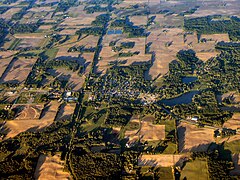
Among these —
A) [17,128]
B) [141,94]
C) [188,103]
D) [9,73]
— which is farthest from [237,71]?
[9,73]

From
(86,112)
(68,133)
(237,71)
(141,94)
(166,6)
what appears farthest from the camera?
(166,6)

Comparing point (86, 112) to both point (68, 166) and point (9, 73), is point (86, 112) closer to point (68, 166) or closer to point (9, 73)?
point (68, 166)

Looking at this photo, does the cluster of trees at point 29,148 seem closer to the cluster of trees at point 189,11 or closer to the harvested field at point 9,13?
the cluster of trees at point 189,11

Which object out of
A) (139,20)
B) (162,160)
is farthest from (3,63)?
(162,160)

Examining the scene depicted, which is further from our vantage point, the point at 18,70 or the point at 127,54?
the point at 127,54

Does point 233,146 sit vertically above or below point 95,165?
below

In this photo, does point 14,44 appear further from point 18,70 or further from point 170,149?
point 170,149

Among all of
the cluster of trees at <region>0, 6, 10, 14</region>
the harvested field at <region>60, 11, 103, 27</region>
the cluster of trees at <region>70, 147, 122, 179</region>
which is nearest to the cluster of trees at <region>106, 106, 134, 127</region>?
the cluster of trees at <region>70, 147, 122, 179</region>

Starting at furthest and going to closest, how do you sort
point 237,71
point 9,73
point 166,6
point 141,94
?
1. point 166,6
2. point 9,73
3. point 237,71
4. point 141,94
